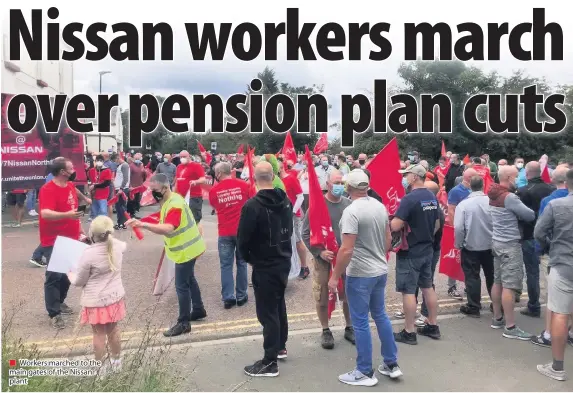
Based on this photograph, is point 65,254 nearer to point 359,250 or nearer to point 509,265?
point 359,250

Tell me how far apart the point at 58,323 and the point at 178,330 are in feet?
4.36

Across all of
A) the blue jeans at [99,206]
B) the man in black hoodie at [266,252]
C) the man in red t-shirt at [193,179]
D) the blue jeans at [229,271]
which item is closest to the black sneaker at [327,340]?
the man in black hoodie at [266,252]

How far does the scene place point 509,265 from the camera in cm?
538

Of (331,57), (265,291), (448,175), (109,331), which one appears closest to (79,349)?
(109,331)

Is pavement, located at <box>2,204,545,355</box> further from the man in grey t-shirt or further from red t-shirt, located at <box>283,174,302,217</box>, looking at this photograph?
red t-shirt, located at <box>283,174,302,217</box>

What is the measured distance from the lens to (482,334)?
539cm

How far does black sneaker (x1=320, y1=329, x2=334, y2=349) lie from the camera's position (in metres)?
4.93

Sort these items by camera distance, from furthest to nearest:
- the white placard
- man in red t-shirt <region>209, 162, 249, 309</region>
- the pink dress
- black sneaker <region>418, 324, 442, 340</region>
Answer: man in red t-shirt <region>209, 162, 249, 309</region>
black sneaker <region>418, 324, 442, 340</region>
the white placard
the pink dress

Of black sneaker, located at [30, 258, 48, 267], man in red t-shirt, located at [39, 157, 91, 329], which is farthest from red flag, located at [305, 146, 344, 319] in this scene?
black sneaker, located at [30, 258, 48, 267]

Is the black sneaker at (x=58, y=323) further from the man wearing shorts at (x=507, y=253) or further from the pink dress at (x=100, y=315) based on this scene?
the man wearing shorts at (x=507, y=253)

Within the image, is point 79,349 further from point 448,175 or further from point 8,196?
point 8,196

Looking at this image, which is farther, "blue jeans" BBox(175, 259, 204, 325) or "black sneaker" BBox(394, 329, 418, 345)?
"blue jeans" BBox(175, 259, 204, 325)

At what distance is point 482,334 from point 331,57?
3.38m

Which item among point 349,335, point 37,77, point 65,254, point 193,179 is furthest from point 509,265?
point 37,77
